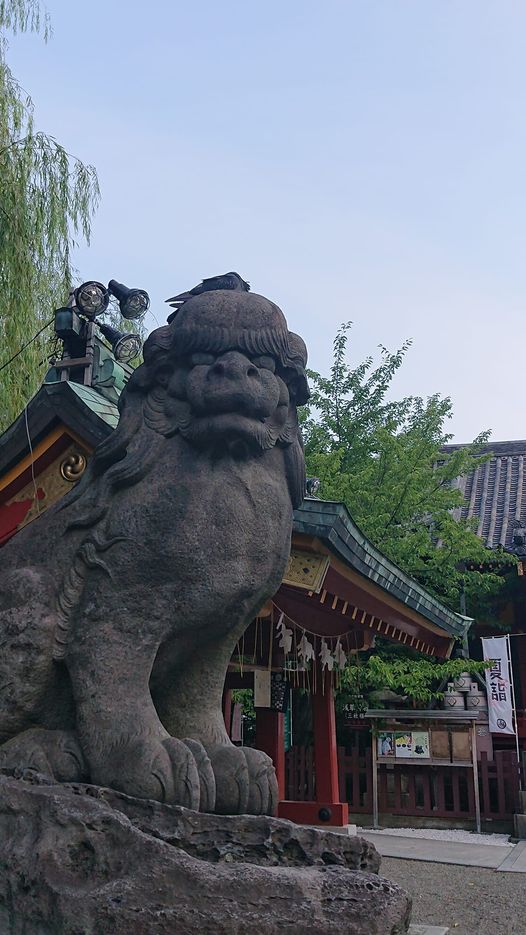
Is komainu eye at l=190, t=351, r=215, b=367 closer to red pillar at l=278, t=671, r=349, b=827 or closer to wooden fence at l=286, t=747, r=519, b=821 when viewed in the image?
red pillar at l=278, t=671, r=349, b=827

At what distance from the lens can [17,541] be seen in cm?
320

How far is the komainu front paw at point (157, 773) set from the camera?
8.28ft

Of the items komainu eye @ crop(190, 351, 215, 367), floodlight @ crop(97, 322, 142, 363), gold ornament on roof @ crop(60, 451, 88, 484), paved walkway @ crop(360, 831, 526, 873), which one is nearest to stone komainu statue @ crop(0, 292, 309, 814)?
komainu eye @ crop(190, 351, 215, 367)

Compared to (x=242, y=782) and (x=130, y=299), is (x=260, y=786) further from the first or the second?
(x=130, y=299)

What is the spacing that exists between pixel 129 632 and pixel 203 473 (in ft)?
2.03

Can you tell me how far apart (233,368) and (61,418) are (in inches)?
75.4

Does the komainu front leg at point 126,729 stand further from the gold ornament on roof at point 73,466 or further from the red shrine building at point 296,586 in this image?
the gold ornament on roof at point 73,466

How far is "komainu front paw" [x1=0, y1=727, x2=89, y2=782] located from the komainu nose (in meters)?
1.36

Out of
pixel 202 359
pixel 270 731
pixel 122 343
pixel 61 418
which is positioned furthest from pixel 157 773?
pixel 270 731

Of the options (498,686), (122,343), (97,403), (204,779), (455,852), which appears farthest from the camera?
(498,686)

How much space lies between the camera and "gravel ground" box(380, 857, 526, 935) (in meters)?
5.30

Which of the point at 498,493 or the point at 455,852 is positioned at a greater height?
the point at 498,493

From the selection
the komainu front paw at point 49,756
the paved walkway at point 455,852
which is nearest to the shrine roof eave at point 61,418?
the komainu front paw at point 49,756

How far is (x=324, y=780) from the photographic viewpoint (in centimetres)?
848
